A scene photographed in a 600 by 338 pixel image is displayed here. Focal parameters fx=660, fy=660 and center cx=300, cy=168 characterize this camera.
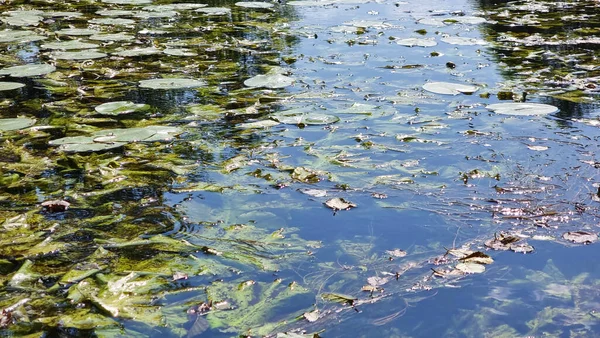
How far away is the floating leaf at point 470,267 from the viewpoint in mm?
2094

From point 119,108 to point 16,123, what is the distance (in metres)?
0.55

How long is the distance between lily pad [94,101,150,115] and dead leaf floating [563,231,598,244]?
8.10 feet

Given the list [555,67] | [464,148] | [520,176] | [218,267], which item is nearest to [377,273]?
[218,267]

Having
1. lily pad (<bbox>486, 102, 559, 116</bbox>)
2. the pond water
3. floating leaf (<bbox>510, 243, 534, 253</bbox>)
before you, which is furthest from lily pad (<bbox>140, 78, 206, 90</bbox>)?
floating leaf (<bbox>510, 243, 534, 253</bbox>)

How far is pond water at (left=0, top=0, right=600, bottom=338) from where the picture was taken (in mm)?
1931

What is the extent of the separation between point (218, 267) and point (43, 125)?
190 centimetres

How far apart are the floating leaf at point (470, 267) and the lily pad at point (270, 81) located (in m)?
2.33

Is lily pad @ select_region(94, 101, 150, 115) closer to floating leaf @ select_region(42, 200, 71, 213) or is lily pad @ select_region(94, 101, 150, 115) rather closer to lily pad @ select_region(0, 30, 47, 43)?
floating leaf @ select_region(42, 200, 71, 213)

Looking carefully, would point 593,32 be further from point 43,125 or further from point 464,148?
point 43,125

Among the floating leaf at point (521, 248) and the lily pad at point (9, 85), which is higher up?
the lily pad at point (9, 85)

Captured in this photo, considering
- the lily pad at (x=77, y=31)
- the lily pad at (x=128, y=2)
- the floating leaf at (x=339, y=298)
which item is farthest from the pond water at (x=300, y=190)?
the lily pad at (x=128, y=2)

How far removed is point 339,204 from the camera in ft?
8.45

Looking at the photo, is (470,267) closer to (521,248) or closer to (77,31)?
(521,248)

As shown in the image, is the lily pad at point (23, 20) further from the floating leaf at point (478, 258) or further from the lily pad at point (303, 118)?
the floating leaf at point (478, 258)
